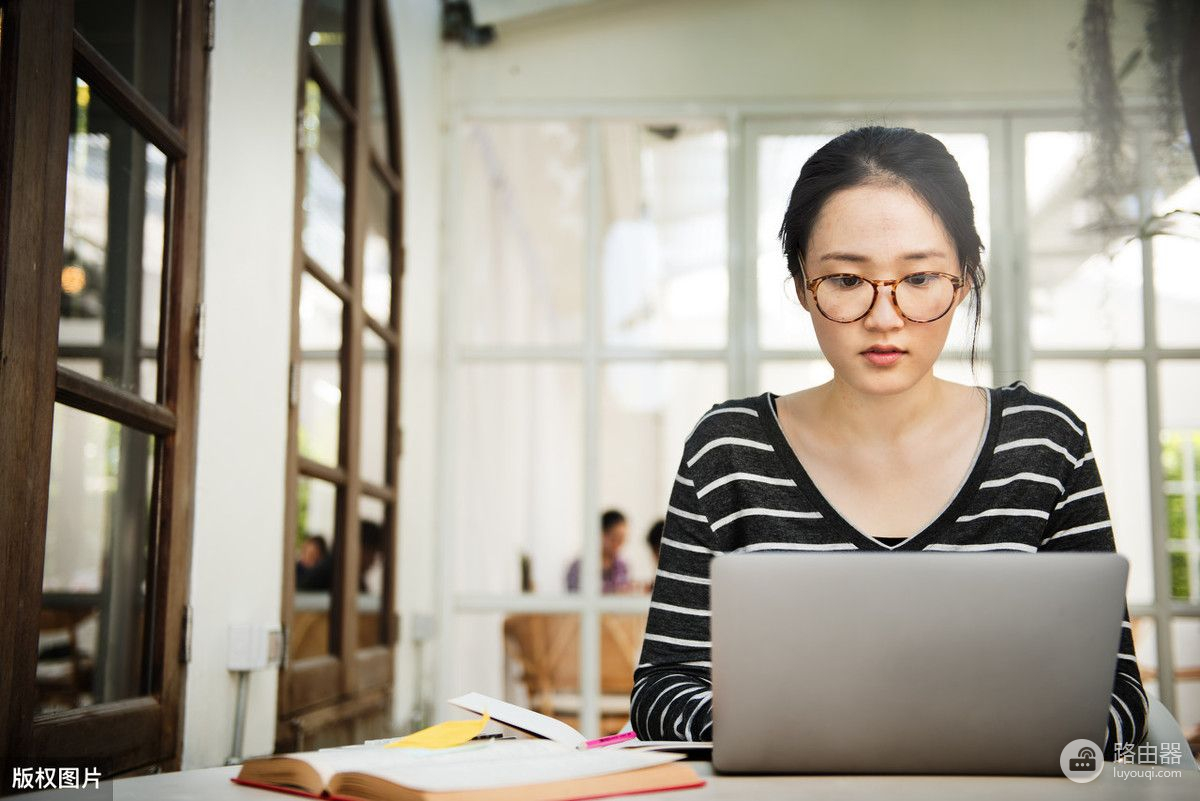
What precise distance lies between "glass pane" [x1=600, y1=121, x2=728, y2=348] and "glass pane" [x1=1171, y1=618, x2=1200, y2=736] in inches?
66.7

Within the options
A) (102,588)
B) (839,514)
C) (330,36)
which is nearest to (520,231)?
(330,36)

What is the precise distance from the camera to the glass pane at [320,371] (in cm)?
276

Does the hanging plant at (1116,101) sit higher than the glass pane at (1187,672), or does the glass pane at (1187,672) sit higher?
the hanging plant at (1116,101)

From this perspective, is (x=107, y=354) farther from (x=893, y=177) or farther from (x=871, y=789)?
(x=871, y=789)

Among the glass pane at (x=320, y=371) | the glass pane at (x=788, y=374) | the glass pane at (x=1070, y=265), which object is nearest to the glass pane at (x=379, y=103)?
the glass pane at (x=320, y=371)

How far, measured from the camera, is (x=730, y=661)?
0.93 metres

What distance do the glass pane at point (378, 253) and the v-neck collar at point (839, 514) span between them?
1.87 metres

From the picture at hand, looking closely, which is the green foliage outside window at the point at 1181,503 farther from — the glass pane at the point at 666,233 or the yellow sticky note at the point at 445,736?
the yellow sticky note at the point at 445,736

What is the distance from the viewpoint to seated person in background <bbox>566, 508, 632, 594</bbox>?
13.4 feet

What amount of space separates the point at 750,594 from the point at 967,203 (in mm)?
789

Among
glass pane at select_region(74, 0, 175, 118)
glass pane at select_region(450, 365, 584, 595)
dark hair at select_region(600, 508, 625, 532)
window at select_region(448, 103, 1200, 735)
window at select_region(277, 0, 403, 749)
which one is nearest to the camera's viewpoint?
glass pane at select_region(74, 0, 175, 118)

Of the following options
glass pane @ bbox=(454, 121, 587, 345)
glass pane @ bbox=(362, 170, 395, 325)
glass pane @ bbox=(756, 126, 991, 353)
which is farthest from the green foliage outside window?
glass pane @ bbox=(362, 170, 395, 325)

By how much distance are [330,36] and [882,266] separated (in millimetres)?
1950

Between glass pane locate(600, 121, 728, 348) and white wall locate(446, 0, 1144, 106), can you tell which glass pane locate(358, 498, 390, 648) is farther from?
white wall locate(446, 0, 1144, 106)
